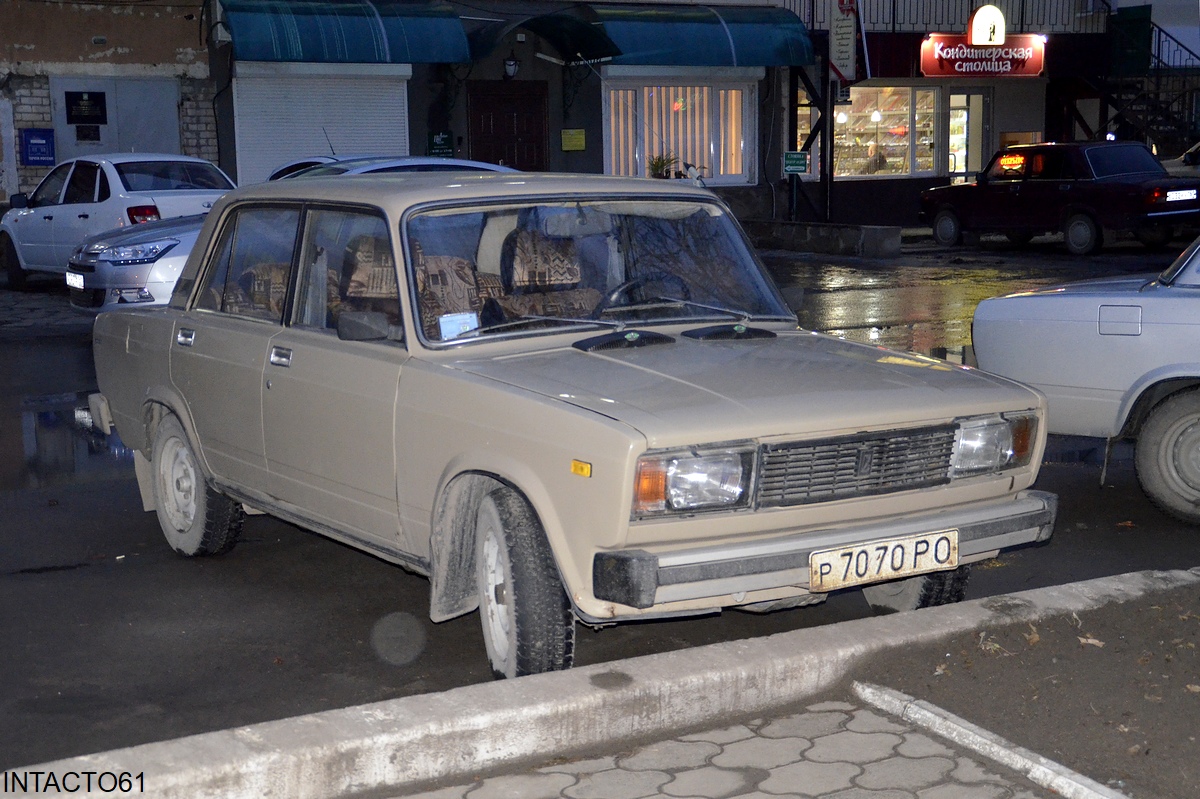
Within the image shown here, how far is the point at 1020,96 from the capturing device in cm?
3016

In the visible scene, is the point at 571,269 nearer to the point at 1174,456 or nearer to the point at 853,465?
the point at 853,465

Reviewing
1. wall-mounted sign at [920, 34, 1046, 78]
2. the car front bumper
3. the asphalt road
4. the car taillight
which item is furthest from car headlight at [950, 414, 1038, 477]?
wall-mounted sign at [920, 34, 1046, 78]

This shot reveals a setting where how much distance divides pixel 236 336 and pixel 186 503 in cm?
100

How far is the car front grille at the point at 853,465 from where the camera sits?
167 inches

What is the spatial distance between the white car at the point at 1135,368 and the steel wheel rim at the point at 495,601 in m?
3.46

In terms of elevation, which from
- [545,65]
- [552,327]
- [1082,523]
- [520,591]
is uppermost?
[545,65]

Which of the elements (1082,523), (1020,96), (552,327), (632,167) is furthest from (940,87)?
(552,327)

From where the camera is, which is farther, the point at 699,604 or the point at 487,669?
the point at 487,669

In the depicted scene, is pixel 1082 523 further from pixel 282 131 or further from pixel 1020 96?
pixel 1020 96

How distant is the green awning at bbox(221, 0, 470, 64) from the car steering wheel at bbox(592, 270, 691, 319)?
17.1m

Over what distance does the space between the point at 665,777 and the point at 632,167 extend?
23.1 metres

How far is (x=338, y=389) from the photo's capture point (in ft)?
16.6

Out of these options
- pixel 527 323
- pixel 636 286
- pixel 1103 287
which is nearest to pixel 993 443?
pixel 636 286

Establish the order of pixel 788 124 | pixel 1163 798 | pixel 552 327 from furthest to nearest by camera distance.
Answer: pixel 788 124, pixel 552 327, pixel 1163 798
